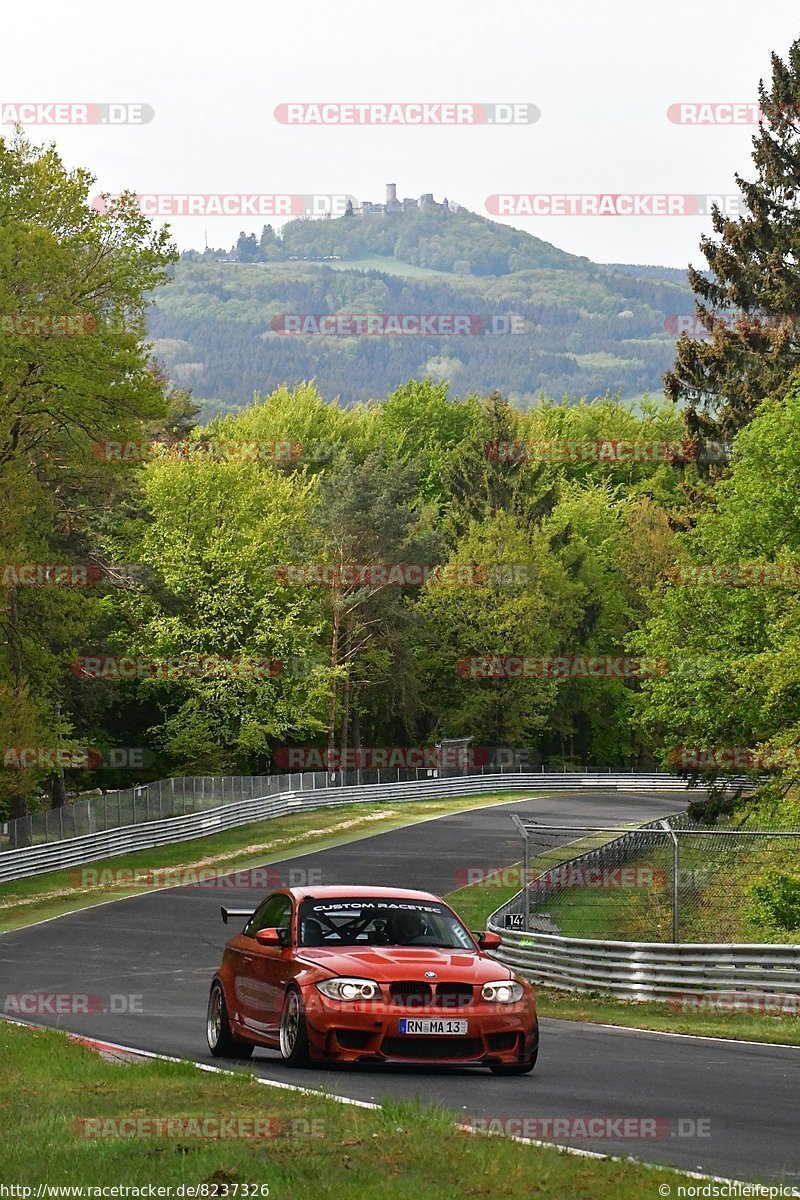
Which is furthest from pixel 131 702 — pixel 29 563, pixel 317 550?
pixel 29 563

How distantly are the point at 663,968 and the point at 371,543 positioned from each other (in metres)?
63.1

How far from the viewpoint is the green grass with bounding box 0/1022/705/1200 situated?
7.98 metres

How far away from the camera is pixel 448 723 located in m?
93.2

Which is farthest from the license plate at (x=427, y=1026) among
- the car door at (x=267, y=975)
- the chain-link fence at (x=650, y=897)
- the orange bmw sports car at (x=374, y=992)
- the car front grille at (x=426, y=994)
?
the chain-link fence at (x=650, y=897)

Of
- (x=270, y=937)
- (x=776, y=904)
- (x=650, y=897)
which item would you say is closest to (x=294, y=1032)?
(x=270, y=937)

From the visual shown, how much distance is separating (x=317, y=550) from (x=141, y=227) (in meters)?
36.3

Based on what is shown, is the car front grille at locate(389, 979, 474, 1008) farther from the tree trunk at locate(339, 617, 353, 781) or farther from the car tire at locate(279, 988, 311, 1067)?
the tree trunk at locate(339, 617, 353, 781)

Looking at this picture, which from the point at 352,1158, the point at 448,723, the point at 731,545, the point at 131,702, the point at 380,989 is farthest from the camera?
the point at 448,723

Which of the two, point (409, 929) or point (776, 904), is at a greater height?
point (409, 929)

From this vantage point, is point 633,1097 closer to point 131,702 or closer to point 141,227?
point 141,227

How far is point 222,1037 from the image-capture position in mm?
14695

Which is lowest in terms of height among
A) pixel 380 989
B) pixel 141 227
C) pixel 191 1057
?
pixel 191 1057

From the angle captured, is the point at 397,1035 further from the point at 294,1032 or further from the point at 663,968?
the point at 663,968

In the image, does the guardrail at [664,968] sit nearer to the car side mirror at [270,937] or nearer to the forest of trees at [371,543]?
the car side mirror at [270,937]
